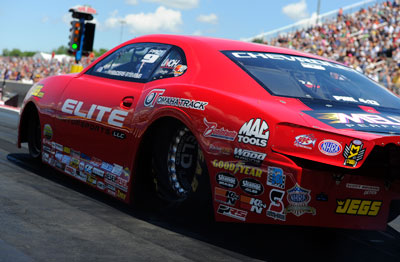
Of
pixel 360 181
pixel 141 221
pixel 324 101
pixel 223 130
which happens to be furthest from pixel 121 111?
pixel 360 181

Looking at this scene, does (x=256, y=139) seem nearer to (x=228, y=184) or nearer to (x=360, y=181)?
(x=228, y=184)

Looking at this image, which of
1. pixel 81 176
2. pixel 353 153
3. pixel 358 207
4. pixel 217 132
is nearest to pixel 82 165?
pixel 81 176

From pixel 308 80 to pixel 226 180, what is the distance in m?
0.95

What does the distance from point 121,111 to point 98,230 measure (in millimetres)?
1068

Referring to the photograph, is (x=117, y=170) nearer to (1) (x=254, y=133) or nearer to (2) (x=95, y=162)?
(2) (x=95, y=162)

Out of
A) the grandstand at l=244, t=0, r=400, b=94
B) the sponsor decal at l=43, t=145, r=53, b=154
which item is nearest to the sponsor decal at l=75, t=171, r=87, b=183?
the sponsor decal at l=43, t=145, r=53, b=154

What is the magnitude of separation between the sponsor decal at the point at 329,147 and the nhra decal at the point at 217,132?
553 millimetres

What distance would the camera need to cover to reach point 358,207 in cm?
328

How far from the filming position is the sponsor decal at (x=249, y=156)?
328cm

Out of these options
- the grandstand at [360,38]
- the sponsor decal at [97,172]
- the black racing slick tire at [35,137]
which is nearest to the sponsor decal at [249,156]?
the sponsor decal at [97,172]

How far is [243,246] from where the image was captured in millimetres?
3637

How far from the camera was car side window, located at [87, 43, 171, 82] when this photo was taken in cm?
460

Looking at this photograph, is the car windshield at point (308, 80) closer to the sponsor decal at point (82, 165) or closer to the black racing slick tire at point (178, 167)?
the black racing slick tire at point (178, 167)

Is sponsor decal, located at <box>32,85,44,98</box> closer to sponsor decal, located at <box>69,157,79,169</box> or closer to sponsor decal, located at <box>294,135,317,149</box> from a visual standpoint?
sponsor decal, located at <box>69,157,79,169</box>
